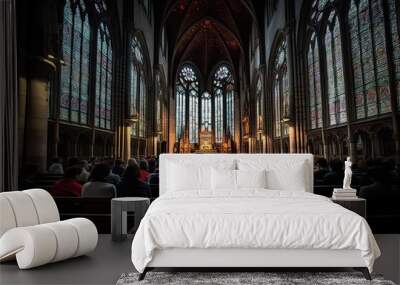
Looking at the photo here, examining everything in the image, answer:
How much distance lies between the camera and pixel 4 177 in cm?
423

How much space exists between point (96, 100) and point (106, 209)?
93.7 inches

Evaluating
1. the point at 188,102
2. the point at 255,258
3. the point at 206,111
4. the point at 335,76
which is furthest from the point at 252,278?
Answer: the point at 206,111

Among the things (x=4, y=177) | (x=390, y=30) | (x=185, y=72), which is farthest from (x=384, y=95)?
(x=185, y=72)

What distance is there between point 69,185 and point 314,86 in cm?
497

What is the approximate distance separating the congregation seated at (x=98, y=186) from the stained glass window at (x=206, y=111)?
17.0 metres

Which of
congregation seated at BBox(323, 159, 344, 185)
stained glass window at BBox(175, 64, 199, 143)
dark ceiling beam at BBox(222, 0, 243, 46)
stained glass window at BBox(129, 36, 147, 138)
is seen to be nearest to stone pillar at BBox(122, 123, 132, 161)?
stained glass window at BBox(129, 36, 147, 138)

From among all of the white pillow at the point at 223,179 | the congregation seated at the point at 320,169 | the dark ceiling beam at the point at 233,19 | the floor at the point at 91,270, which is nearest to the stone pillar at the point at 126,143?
the white pillow at the point at 223,179

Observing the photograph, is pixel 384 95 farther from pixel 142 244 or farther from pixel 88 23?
pixel 88 23

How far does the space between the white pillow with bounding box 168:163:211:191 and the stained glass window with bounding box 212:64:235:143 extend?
1834 cm

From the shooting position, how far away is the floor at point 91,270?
2291mm

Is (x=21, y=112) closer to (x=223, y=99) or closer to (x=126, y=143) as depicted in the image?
(x=126, y=143)

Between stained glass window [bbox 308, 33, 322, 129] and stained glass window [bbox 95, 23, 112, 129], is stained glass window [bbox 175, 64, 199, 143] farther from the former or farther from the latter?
stained glass window [bbox 308, 33, 322, 129]

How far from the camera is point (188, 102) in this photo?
75.0ft

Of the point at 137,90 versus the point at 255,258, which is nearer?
the point at 255,258
